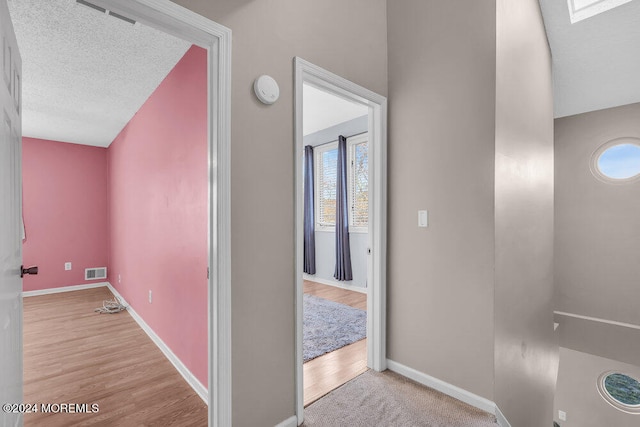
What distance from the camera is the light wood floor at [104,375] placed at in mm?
1890

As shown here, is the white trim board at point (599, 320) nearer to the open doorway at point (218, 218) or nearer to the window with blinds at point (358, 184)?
the window with blinds at point (358, 184)

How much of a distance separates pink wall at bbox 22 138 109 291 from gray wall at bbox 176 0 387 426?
5083 mm

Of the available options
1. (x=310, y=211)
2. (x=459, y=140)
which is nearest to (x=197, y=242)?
(x=459, y=140)

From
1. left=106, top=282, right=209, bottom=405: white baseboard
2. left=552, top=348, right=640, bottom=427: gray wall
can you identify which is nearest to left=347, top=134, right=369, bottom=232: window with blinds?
left=106, top=282, right=209, bottom=405: white baseboard

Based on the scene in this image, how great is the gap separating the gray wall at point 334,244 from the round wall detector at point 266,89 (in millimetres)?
3039

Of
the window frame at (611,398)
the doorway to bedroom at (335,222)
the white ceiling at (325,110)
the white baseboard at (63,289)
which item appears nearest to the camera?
the doorway to bedroom at (335,222)

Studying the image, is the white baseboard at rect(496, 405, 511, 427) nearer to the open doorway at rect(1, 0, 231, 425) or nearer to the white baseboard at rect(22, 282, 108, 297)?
the open doorway at rect(1, 0, 231, 425)

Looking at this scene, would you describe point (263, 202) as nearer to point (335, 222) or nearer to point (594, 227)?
point (335, 222)

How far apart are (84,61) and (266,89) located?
1.99 m

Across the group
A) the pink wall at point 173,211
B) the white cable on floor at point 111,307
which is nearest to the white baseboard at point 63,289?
the white cable on floor at point 111,307

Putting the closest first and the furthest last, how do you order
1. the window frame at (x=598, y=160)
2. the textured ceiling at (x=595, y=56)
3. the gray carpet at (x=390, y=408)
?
the gray carpet at (x=390, y=408)
the textured ceiling at (x=595, y=56)
the window frame at (x=598, y=160)

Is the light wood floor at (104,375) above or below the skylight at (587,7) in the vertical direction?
below

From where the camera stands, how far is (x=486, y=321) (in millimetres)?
1839

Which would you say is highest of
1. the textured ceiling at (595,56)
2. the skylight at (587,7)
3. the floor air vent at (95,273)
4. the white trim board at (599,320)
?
the skylight at (587,7)
